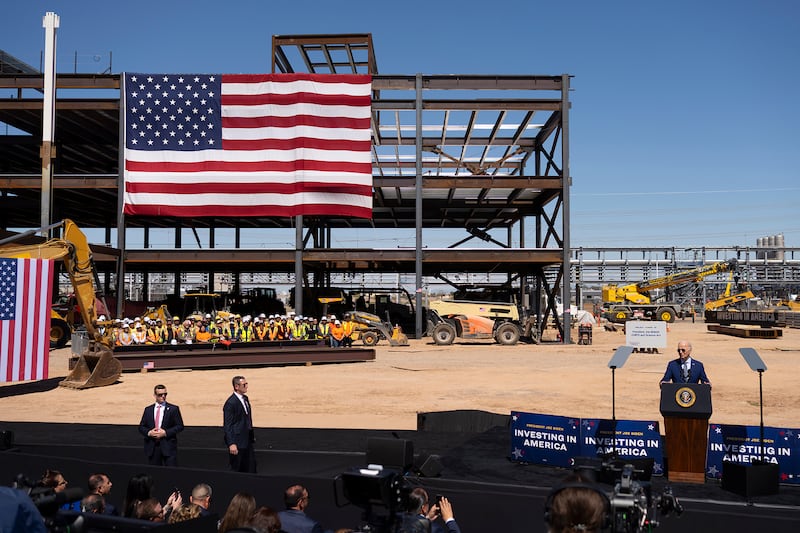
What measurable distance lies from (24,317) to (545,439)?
1460 cm

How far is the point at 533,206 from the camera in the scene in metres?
47.7

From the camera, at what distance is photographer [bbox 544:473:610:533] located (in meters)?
2.65

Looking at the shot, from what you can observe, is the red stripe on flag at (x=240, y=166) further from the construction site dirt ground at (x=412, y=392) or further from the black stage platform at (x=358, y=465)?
the black stage platform at (x=358, y=465)

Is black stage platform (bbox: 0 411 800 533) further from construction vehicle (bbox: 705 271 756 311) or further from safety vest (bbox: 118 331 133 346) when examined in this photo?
construction vehicle (bbox: 705 271 756 311)

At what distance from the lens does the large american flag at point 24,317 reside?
18000 millimetres

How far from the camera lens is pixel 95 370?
2025cm

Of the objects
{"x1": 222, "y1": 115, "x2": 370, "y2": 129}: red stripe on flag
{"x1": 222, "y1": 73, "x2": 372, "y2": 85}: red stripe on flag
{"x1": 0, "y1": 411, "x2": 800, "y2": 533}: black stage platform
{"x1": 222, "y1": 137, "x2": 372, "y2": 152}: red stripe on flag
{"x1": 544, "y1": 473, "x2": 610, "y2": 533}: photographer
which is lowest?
{"x1": 0, "y1": 411, "x2": 800, "y2": 533}: black stage platform

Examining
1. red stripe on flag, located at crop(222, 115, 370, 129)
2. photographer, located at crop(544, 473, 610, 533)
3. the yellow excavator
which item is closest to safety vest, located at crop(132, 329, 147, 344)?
the yellow excavator

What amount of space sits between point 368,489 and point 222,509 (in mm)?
3434

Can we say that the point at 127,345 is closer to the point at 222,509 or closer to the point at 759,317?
the point at 222,509

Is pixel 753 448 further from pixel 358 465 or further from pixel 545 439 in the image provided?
pixel 358 465

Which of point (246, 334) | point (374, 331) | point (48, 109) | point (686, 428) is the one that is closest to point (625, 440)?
point (686, 428)

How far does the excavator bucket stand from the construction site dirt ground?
1.18 ft

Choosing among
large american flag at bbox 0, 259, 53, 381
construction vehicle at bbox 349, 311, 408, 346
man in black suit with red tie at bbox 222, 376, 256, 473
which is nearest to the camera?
man in black suit with red tie at bbox 222, 376, 256, 473
